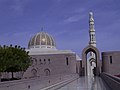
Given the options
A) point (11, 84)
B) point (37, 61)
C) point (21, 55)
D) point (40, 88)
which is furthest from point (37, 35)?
point (11, 84)

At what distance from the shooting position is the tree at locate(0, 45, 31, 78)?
3719 cm

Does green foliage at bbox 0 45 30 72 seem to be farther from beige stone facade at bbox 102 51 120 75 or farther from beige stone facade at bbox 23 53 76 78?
beige stone facade at bbox 102 51 120 75

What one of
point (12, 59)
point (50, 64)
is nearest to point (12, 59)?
point (12, 59)

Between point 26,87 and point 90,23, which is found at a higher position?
point 90,23

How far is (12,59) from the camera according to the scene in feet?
131

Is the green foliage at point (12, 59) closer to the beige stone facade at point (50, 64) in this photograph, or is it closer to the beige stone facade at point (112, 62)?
the beige stone facade at point (50, 64)

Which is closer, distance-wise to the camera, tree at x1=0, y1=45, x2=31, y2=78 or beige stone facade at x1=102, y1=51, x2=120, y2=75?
tree at x1=0, y1=45, x2=31, y2=78

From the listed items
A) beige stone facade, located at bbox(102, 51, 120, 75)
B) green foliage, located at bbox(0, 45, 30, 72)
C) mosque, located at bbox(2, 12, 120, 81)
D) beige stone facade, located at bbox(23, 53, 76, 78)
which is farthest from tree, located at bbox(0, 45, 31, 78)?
beige stone facade, located at bbox(102, 51, 120, 75)

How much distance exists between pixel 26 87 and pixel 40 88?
3448 millimetres

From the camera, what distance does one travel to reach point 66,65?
2415 inches

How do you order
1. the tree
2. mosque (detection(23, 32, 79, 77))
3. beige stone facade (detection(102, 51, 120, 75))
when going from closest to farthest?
the tree < beige stone facade (detection(102, 51, 120, 75)) < mosque (detection(23, 32, 79, 77))

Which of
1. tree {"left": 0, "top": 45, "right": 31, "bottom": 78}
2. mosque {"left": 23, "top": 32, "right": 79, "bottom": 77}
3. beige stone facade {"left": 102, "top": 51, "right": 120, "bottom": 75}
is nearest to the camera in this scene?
tree {"left": 0, "top": 45, "right": 31, "bottom": 78}

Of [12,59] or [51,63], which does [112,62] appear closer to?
[51,63]

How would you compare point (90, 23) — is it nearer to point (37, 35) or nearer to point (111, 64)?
point (37, 35)
